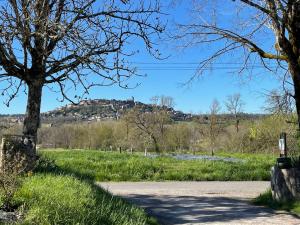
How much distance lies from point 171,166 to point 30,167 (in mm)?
13219

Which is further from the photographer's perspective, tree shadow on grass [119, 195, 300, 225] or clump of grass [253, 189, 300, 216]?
clump of grass [253, 189, 300, 216]

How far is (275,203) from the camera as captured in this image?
1287 centimetres

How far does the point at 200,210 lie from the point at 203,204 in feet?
3.98

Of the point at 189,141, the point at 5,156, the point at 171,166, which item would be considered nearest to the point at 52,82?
the point at 5,156

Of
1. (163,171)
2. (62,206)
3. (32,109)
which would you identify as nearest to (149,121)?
(163,171)

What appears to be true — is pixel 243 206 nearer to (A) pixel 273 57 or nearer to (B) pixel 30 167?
(A) pixel 273 57

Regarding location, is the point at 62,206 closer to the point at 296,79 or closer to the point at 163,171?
the point at 296,79

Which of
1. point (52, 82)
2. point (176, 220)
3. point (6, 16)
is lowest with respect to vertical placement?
point (176, 220)

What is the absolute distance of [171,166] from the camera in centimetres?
2392

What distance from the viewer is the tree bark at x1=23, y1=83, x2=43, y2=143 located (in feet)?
39.0

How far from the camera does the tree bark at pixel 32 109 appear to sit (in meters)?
11.9

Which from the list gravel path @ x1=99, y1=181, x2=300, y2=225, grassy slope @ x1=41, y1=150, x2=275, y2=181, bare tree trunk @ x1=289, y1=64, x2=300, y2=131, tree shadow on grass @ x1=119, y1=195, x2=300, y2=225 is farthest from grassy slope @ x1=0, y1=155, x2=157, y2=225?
grassy slope @ x1=41, y1=150, x2=275, y2=181

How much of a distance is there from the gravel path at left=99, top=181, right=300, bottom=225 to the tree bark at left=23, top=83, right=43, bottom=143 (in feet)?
11.0

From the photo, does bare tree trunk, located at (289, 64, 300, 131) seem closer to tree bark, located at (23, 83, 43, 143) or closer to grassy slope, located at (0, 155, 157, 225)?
grassy slope, located at (0, 155, 157, 225)
